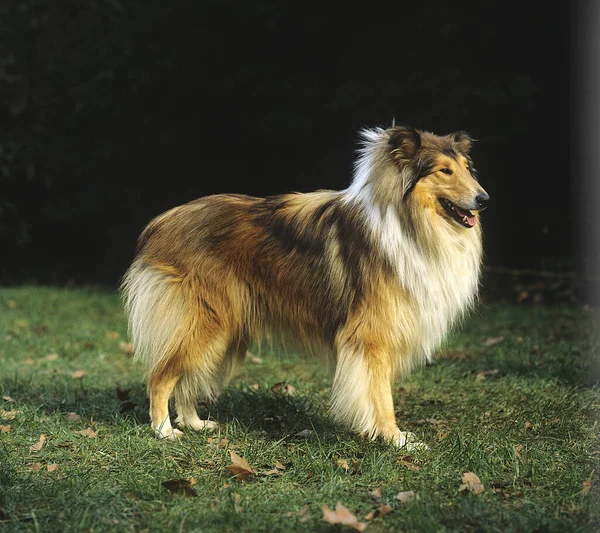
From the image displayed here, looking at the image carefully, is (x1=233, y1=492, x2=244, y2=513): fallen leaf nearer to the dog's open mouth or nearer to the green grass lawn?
the green grass lawn

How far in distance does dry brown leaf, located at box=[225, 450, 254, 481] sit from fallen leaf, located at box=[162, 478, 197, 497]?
0.25 meters

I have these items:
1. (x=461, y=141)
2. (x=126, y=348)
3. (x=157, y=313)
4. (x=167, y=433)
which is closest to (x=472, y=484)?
(x=167, y=433)

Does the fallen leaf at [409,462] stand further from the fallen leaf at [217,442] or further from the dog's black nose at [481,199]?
the dog's black nose at [481,199]

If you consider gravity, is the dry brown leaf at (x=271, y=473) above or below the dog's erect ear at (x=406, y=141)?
below

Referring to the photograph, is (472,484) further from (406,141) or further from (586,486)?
(406,141)

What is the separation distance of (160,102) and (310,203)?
27.2 ft

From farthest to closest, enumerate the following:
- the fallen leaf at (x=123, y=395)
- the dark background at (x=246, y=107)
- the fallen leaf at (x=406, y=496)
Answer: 1. the dark background at (x=246, y=107)
2. the fallen leaf at (x=123, y=395)
3. the fallen leaf at (x=406, y=496)

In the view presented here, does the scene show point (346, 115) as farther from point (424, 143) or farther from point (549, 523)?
point (549, 523)

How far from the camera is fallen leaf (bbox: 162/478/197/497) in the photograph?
3.38m

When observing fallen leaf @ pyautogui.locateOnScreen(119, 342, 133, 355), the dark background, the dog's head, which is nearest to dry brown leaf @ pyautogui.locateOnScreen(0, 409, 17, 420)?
the dog's head

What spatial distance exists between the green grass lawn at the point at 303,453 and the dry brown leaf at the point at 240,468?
5cm

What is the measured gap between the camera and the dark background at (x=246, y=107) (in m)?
9.81

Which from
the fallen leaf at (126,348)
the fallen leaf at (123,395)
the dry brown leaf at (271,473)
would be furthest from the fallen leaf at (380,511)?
the fallen leaf at (126,348)

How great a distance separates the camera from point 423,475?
358 centimetres
